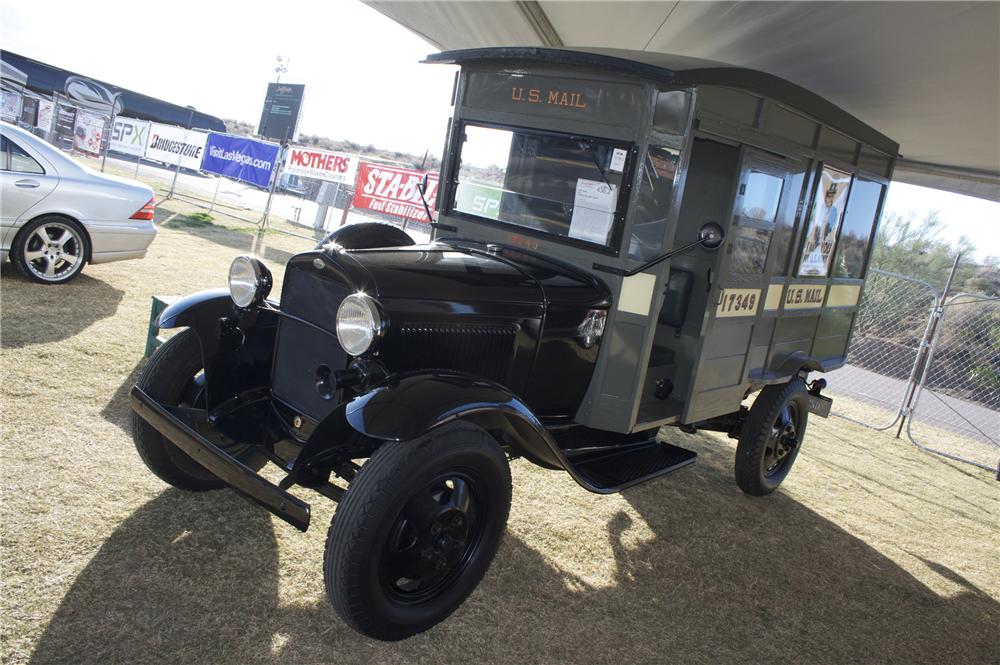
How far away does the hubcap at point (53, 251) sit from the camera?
6023 millimetres

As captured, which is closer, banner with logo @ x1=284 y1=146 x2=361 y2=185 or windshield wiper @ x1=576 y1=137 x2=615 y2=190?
windshield wiper @ x1=576 y1=137 x2=615 y2=190

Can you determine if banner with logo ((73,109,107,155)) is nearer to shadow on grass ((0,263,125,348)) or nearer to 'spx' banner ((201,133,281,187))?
'spx' banner ((201,133,281,187))

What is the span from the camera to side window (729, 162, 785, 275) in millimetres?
3816

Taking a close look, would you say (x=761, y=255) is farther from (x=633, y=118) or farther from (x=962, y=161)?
(x=962, y=161)

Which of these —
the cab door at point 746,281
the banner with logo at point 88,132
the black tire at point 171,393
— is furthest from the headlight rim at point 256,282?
the banner with logo at point 88,132

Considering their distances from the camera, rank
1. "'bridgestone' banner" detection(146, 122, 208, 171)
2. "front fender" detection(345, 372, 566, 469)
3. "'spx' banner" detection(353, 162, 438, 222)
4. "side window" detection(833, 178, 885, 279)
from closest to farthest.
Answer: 1. "front fender" detection(345, 372, 566, 469)
2. "side window" detection(833, 178, 885, 279)
3. "'spx' banner" detection(353, 162, 438, 222)
4. "'bridgestone' banner" detection(146, 122, 208, 171)

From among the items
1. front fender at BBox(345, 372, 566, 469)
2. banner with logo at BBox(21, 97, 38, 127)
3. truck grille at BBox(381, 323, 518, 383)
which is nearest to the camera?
front fender at BBox(345, 372, 566, 469)

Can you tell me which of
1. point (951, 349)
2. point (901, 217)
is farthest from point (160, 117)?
point (951, 349)

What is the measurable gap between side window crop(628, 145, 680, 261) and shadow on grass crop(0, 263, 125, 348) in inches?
160

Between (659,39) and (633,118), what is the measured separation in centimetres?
254

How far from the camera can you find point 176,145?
1625 cm

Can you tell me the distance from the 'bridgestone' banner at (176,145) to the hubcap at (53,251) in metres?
9.41

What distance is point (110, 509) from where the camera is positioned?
300 centimetres

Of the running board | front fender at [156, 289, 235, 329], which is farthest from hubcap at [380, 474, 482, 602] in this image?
front fender at [156, 289, 235, 329]
